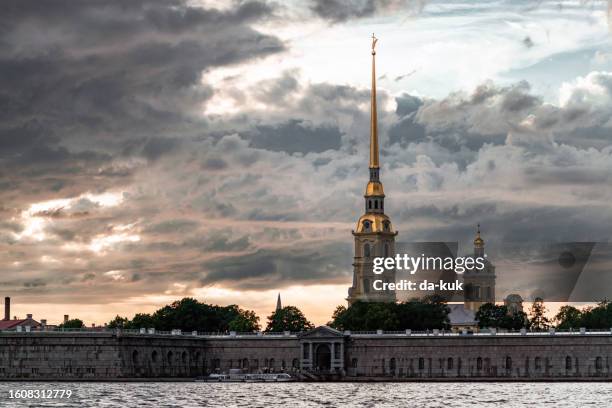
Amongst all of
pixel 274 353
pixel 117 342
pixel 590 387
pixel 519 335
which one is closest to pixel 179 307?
pixel 274 353

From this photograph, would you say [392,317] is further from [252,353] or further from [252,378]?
[252,378]

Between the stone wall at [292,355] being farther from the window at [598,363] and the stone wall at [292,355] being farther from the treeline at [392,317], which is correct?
the treeline at [392,317]

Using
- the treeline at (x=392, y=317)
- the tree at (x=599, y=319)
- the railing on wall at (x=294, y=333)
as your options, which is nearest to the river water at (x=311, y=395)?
the railing on wall at (x=294, y=333)

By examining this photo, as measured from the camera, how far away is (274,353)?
180 m

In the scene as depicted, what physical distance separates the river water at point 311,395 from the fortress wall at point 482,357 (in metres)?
13.6

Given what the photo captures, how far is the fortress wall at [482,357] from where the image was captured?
164 meters

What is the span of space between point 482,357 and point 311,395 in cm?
5236

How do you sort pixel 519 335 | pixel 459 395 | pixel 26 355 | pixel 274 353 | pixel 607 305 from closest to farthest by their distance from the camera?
1. pixel 459 395
2. pixel 26 355
3. pixel 519 335
4. pixel 274 353
5. pixel 607 305

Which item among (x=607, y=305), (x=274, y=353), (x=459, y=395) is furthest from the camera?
(x=607, y=305)

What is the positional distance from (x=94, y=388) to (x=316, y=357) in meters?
47.7

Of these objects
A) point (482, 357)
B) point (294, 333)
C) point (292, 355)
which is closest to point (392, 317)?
point (294, 333)

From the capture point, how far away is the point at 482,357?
17012 cm

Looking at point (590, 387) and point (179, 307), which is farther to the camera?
point (179, 307)

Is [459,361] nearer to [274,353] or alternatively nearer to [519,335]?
[519,335]
